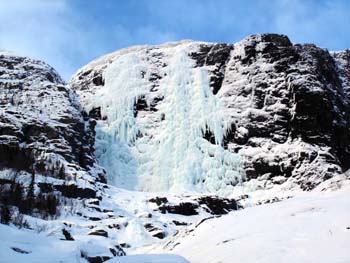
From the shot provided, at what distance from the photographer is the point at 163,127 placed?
62.2 m

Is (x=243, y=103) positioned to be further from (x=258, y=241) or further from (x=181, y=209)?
(x=258, y=241)

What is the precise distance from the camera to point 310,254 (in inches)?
298

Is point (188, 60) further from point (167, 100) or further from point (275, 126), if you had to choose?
point (275, 126)

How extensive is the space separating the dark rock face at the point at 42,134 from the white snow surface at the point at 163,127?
13.1 ft

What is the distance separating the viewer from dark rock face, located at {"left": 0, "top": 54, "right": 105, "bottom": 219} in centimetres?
4166

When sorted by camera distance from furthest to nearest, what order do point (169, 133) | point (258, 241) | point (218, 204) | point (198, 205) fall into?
point (169, 133) → point (218, 204) → point (198, 205) → point (258, 241)

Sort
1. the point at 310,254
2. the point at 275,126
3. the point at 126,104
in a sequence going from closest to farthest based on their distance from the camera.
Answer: the point at 310,254
the point at 275,126
the point at 126,104

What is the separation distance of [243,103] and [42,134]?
23612mm

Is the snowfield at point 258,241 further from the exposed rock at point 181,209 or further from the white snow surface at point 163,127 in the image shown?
the white snow surface at point 163,127

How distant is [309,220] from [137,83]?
196 ft

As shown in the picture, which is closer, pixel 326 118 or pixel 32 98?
pixel 32 98

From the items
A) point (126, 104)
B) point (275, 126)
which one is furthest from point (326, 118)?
point (126, 104)

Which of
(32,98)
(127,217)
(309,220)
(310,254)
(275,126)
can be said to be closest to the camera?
(310,254)

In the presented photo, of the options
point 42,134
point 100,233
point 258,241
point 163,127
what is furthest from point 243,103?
point 258,241
